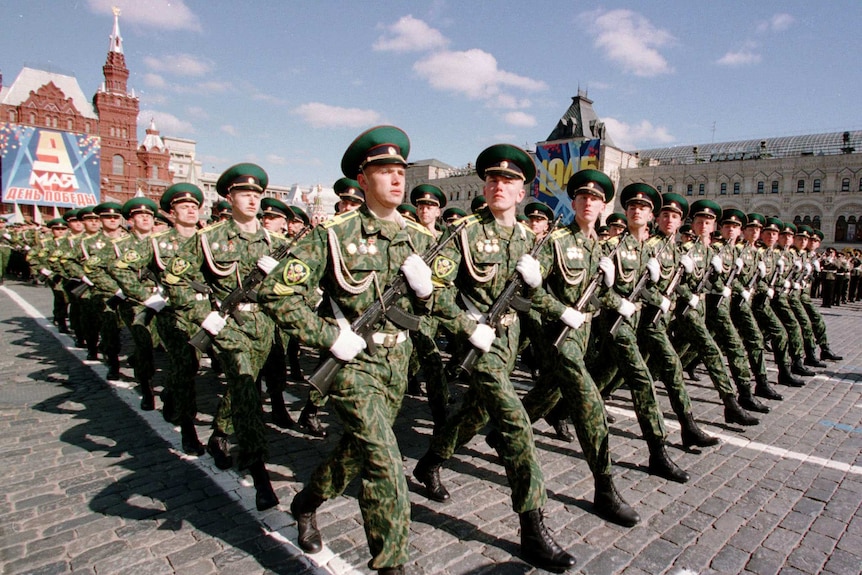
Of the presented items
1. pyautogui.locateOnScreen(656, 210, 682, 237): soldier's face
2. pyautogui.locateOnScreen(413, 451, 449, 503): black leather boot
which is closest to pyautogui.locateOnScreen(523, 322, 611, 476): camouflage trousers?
pyautogui.locateOnScreen(413, 451, 449, 503): black leather boot

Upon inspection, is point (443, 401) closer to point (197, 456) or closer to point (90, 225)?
point (197, 456)

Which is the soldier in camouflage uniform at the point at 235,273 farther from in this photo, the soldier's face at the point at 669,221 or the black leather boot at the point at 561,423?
the soldier's face at the point at 669,221

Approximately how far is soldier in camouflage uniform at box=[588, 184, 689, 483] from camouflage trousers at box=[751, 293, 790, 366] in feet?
13.4

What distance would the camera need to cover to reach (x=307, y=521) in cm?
350

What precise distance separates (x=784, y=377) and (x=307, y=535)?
7.94 meters

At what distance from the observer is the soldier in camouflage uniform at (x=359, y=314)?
9.75 ft

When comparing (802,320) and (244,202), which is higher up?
(244,202)

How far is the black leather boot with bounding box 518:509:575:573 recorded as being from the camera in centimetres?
339

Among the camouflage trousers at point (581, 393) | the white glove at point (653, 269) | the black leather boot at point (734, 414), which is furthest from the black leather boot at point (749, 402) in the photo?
the camouflage trousers at point (581, 393)

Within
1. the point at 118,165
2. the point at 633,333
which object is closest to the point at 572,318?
the point at 633,333

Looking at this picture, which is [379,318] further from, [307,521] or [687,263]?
[687,263]

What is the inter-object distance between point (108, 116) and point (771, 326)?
91.1m

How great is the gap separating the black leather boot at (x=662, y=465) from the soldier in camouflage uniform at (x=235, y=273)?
11.3 feet

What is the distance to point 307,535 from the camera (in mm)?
3477
